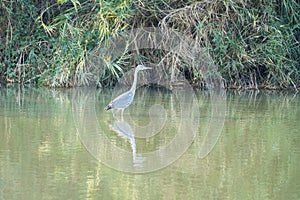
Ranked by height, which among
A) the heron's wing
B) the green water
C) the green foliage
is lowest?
the green water

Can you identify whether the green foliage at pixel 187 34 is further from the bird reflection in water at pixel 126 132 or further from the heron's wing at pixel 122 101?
the bird reflection in water at pixel 126 132

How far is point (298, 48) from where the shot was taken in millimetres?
13062

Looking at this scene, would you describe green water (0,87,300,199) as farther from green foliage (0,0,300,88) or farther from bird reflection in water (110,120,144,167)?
green foliage (0,0,300,88)

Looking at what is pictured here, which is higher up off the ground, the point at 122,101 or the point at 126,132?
the point at 122,101

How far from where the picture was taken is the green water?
501cm

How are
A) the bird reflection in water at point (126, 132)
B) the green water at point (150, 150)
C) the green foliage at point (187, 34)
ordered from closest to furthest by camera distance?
the green water at point (150, 150), the bird reflection in water at point (126, 132), the green foliage at point (187, 34)

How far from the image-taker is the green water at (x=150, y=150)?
5.01 m

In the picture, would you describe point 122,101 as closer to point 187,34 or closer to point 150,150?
point 150,150

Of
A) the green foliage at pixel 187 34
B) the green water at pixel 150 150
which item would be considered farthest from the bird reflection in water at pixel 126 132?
the green foliage at pixel 187 34

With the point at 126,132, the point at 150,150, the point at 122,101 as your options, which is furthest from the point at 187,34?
the point at 150,150

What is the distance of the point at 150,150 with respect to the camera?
21.6 ft

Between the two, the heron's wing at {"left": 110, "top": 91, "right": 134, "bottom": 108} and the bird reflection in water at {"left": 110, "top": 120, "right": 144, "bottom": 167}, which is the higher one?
the heron's wing at {"left": 110, "top": 91, "right": 134, "bottom": 108}

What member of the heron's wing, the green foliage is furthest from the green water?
the green foliage

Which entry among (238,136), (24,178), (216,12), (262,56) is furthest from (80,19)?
(24,178)
